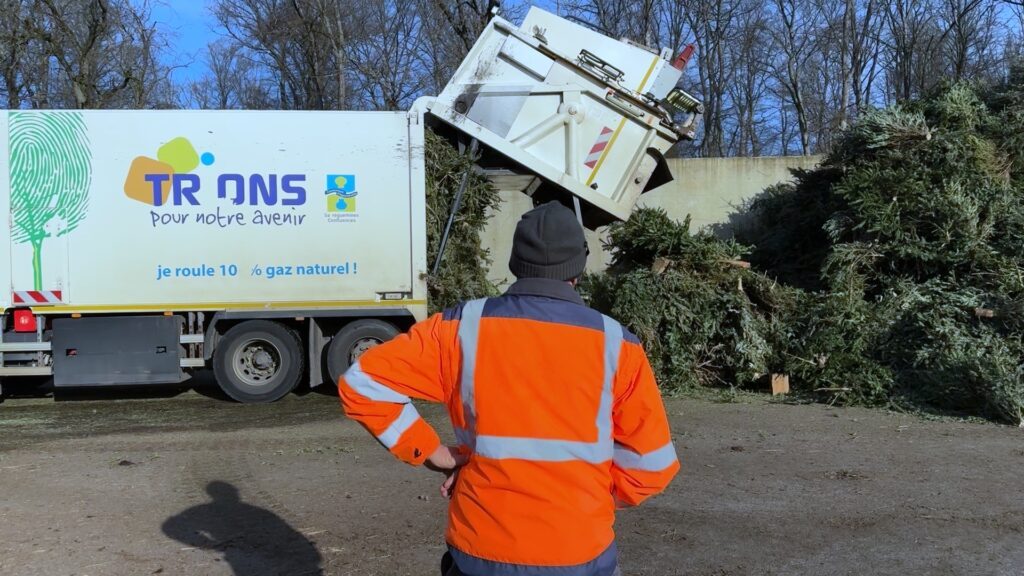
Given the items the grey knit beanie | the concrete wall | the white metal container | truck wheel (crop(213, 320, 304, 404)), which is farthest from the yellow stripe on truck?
the grey knit beanie

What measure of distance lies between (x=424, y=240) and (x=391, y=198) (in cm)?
54

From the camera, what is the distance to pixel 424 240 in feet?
28.5

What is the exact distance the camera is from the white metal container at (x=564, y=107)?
29.1 feet

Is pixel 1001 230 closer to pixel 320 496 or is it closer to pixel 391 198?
pixel 391 198

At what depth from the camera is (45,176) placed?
8258mm

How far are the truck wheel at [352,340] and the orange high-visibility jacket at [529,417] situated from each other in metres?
6.59

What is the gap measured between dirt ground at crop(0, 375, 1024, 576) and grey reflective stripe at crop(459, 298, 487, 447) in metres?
2.30

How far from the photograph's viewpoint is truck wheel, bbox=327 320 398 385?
28.6ft

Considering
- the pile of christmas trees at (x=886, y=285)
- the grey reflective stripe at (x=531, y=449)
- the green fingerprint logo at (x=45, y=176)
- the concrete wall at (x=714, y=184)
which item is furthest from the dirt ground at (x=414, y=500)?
the concrete wall at (x=714, y=184)

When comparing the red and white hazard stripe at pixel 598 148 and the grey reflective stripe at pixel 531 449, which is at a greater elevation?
the red and white hazard stripe at pixel 598 148

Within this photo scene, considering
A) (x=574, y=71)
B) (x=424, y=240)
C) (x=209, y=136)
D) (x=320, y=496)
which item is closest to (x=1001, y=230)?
(x=574, y=71)

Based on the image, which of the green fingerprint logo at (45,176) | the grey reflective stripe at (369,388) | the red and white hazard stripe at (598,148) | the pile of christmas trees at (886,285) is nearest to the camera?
the grey reflective stripe at (369,388)

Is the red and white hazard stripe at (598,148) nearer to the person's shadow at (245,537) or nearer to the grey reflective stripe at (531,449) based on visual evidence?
the person's shadow at (245,537)

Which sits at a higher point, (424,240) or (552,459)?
(424,240)
